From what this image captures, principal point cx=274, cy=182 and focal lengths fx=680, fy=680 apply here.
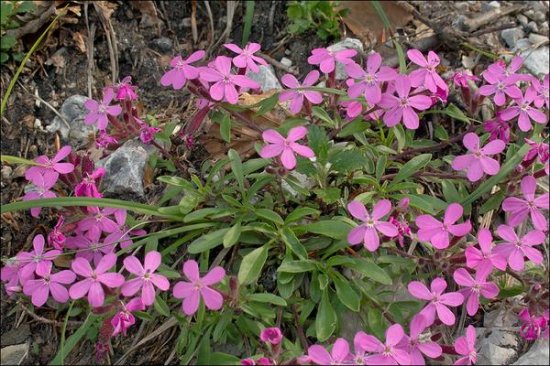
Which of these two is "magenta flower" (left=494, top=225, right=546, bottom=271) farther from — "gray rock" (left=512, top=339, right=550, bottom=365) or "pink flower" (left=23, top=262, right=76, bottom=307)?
"pink flower" (left=23, top=262, right=76, bottom=307)

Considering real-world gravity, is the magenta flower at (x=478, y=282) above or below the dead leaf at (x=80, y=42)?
below

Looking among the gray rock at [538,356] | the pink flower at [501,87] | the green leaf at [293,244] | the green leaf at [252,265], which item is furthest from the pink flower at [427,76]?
the gray rock at [538,356]

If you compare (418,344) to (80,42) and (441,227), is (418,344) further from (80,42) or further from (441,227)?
(80,42)

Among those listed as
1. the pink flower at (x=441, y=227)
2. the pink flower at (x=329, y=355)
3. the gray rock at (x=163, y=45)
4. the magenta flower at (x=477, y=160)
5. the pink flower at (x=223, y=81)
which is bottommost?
the pink flower at (x=329, y=355)

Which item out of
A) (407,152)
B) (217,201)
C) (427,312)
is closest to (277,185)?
(217,201)

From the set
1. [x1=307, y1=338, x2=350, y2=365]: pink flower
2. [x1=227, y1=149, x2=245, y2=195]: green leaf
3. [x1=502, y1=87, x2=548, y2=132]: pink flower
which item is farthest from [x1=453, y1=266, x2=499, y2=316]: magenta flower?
[x1=227, y1=149, x2=245, y2=195]: green leaf

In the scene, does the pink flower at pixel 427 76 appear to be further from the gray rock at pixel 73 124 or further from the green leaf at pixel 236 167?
the gray rock at pixel 73 124

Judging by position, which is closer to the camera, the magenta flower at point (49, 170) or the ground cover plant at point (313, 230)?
the ground cover plant at point (313, 230)

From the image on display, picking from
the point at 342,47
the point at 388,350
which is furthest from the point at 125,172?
the point at 388,350
